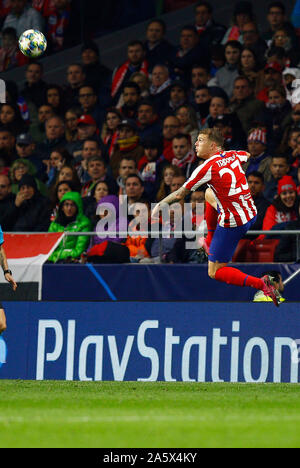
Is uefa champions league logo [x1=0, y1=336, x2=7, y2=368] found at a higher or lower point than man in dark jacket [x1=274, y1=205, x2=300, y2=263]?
lower

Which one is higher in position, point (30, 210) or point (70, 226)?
point (30, 210)

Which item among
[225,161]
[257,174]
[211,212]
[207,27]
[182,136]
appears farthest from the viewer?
[207,27]

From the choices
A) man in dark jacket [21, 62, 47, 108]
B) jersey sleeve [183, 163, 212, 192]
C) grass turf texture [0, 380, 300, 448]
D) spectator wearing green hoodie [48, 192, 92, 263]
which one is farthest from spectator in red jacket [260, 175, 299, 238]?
man in dark jacket [21, 62, 47, 108]

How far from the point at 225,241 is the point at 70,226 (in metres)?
4.10

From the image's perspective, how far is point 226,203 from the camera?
1168 centimetres

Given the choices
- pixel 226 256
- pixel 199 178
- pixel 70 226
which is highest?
pixel 199 178

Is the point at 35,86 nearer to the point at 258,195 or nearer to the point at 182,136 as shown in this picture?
the point at 182,136

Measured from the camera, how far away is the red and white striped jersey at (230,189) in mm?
11508

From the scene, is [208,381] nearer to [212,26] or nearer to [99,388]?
[99,388]

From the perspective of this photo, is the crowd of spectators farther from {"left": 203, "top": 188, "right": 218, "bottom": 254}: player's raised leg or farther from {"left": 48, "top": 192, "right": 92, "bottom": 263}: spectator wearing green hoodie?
{"left": 203, "top": 188, "right": 218, "bottom": 254}: player's raised leg

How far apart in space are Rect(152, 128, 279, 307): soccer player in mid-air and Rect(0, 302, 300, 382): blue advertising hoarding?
1400 millimetres

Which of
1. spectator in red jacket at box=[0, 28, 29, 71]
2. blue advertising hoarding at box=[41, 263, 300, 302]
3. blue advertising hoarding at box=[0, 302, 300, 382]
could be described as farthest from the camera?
spectator in red jacket at box=[0, 28, 29, 71]

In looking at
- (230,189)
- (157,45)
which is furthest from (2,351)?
(157,45)

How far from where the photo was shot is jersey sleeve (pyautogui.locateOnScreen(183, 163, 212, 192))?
1115cm
